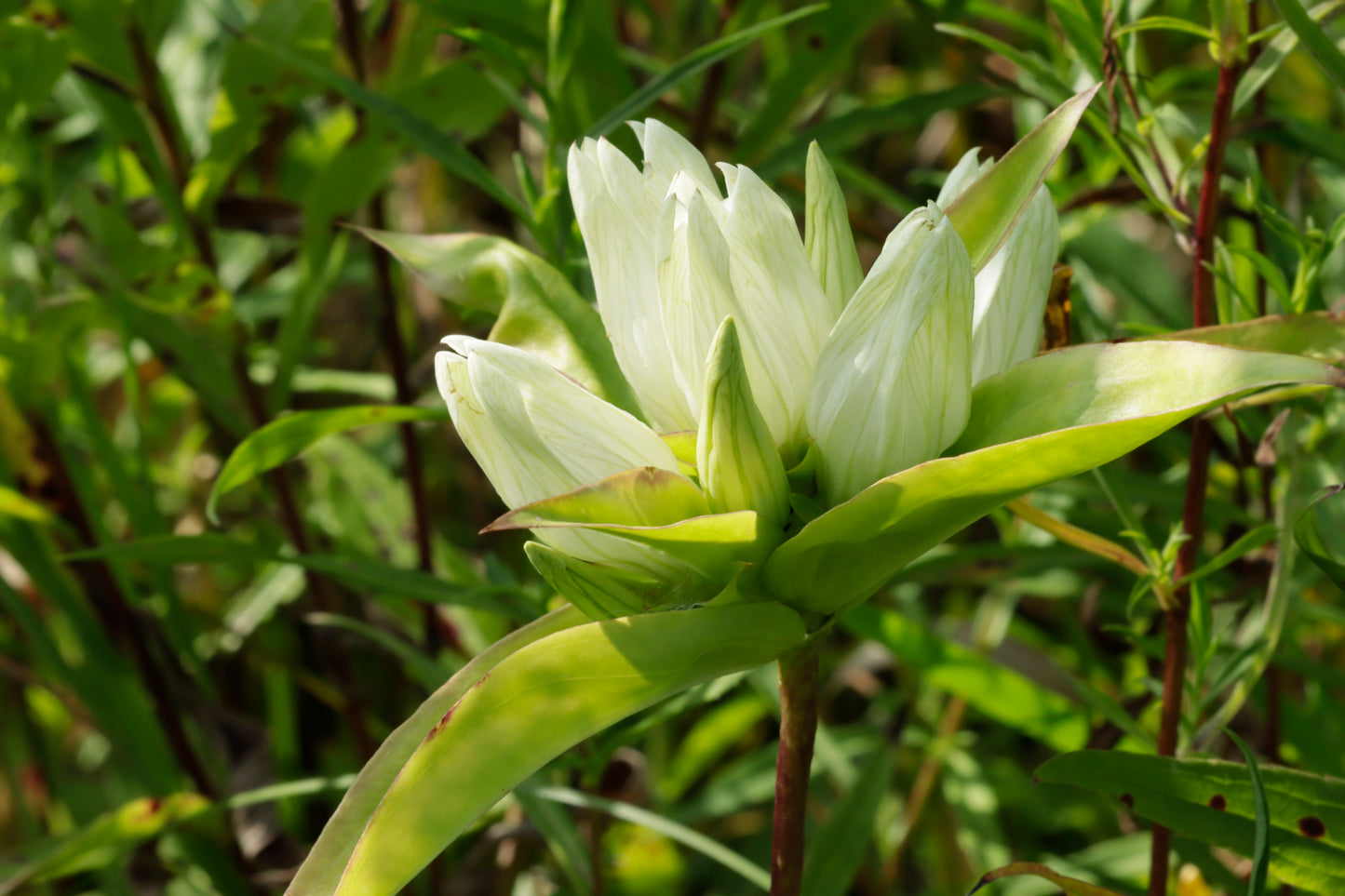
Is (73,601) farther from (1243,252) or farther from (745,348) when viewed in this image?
(1243,252)

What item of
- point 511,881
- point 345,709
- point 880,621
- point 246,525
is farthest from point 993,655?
point 246,525

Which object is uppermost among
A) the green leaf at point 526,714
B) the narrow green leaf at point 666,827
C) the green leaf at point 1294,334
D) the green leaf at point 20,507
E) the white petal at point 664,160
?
the white petal at point 664,160

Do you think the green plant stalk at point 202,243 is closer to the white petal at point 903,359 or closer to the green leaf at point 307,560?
the green leaf at point 307,560

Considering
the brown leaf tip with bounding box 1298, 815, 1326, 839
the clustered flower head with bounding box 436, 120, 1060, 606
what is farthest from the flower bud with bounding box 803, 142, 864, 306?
the brown leaf tip with bounding box 1298, 815, 1326, 839

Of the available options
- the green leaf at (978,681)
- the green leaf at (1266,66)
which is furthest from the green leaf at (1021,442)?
the green leaf at (978,681)

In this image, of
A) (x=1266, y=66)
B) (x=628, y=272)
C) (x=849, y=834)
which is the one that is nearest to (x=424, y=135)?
(x=628, y=272)

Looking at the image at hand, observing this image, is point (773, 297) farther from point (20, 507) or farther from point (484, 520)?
point (484, 520)

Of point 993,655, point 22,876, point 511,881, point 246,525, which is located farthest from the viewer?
point 246,525
